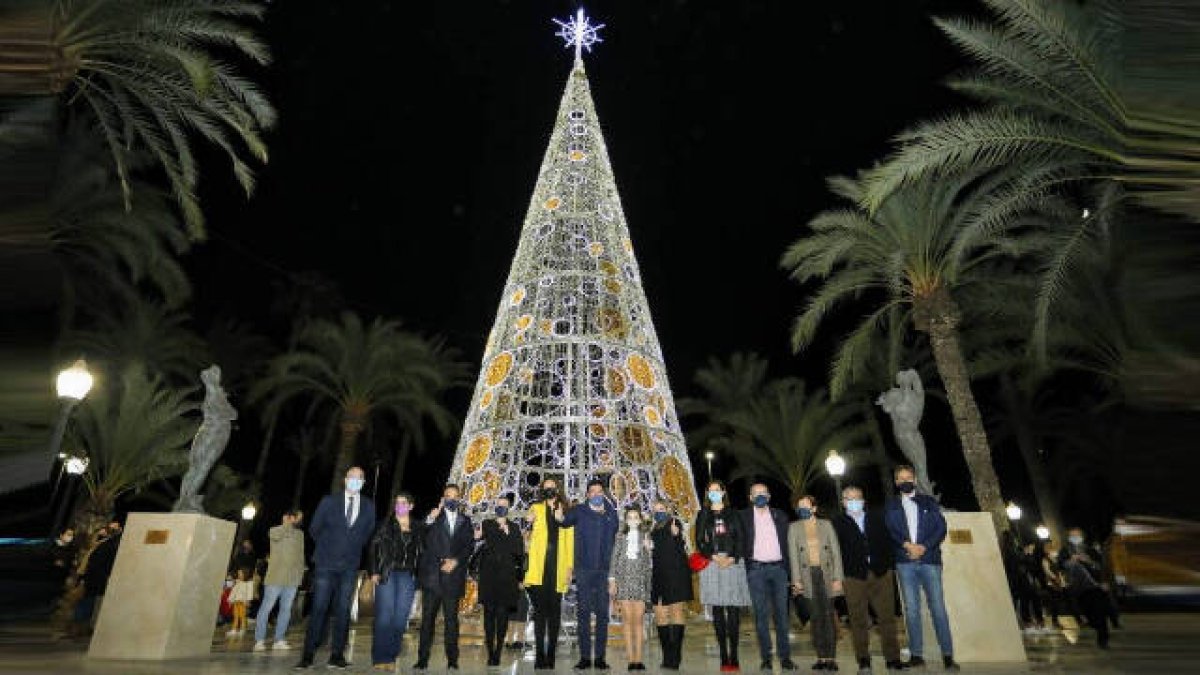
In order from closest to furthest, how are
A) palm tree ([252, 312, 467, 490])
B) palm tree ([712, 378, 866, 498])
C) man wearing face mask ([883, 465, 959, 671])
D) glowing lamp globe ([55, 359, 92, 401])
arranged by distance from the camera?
man wearing face mask ([883, 465, 959, 671]) < glowing lamp globe ([55, 359, 92, 401]) < palm tree ([252, 312, 467, 490]) < palm tree ([712, 378, 866, 498])

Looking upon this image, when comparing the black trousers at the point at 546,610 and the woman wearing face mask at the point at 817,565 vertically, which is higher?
the woman wearing face mask at the point at 817,565

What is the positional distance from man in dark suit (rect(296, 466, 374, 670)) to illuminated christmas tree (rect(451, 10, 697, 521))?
17.8 feet

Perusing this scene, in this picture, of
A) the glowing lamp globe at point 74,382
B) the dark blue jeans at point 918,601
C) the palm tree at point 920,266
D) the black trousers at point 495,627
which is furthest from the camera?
the palm tree at point 920,266

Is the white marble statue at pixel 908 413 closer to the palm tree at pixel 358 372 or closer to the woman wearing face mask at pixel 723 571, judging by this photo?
the woman wearing face mask at pixel 723 571

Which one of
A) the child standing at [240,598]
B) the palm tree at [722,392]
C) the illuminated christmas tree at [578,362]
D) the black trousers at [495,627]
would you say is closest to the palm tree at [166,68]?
the illuminated christmas tree at [578,362]

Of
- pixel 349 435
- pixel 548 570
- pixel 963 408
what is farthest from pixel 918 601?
pixel 349 435

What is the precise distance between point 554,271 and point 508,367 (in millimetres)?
2099

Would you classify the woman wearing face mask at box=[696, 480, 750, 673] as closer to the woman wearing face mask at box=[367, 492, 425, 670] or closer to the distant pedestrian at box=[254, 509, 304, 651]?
the woman wearing face mask at box=[367, 492, 425, 670]

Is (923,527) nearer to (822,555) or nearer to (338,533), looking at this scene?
(822,555)

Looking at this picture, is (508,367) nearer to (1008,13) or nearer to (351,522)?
(351,522)

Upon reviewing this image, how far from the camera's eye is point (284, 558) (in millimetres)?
10812

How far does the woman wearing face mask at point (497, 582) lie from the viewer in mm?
8664

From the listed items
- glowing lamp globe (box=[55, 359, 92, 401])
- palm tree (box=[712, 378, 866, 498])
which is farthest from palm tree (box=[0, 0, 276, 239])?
palm tree (box=[712, 378, 866, 498])

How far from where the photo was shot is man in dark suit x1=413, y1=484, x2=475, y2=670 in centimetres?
840
